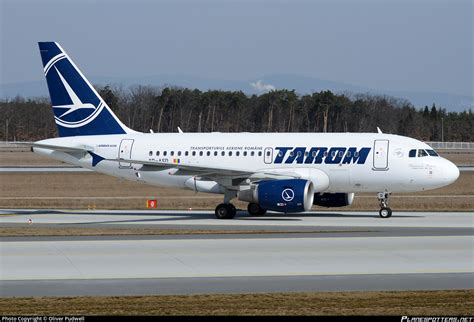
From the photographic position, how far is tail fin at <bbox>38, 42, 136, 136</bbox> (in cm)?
4384

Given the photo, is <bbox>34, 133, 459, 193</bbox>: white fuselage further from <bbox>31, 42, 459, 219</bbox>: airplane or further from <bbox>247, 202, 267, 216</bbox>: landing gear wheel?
<bbox>247, 202, 267, 216</bbox>: landing gear wheel

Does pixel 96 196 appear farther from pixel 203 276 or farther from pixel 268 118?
pixel 268 118

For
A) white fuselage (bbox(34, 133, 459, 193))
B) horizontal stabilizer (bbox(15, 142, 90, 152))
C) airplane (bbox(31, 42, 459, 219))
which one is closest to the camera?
airplane (bbox(31, 42, 459, 219))

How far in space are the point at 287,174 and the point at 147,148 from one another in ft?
23.9

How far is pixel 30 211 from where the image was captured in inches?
1719

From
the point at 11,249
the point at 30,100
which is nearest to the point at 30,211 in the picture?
the point at 11,249

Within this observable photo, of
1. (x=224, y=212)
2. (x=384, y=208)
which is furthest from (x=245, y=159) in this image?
(x=384, y=208)

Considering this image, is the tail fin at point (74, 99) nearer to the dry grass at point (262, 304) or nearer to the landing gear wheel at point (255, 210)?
the landing gear wheel at point (255, 210)

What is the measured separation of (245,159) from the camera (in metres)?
41.3

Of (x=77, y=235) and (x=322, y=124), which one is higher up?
(x=322, y=124)

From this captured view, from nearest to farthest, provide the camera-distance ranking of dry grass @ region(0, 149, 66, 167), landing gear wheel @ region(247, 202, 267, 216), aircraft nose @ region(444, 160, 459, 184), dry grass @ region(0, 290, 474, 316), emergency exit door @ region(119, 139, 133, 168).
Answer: dry grass @ region(0, 290, 474, 316)
aircraft nose @ region(444, 160, 459, 184)
landing gear wheel @ region(247, 202, 267, 216)
emergency exit door @ region(119, 139, 133, 168)
dry grass @ region(0, 149, 66, 167)

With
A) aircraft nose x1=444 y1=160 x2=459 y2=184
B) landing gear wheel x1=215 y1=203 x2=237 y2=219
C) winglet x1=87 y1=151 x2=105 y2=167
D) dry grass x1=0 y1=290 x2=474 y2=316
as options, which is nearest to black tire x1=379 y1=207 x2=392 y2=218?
aircraft nose x1=444 y1=160 x2=459 y2=184

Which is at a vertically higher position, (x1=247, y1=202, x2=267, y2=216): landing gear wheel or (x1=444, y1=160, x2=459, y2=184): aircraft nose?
(x1=444, y1=160, x2=459, y2=184): aircraft nose

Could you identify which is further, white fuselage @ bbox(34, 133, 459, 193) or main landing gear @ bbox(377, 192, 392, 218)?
white fuselage @ bbox(34, 133, 459, 193)
